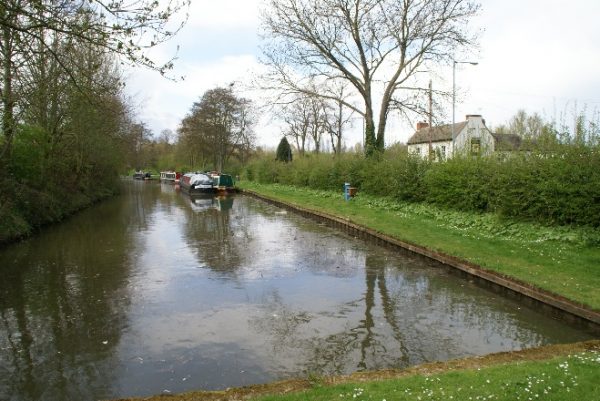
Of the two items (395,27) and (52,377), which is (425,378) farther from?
(395,27)

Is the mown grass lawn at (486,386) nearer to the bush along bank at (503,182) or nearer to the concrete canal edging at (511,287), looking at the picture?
the concrete canal edging at (511,287)

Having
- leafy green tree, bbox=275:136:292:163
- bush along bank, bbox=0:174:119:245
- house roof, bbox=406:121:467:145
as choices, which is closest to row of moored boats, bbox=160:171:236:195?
leafy green tree, bbox=275:136:292:163

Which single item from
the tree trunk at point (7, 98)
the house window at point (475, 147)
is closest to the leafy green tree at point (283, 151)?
the house window at point (475, 147)

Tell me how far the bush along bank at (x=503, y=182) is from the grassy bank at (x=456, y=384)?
24.4 ft

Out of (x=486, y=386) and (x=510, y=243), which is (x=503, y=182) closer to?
(x=510, y=243)

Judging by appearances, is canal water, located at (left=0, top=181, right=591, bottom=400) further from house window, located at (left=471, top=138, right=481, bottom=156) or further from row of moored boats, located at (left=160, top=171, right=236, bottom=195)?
row of moored boats, located at (left=160, top=171, right=236, bottom=195)

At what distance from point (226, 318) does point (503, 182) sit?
33.9 feet

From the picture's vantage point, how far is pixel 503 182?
14.2 m

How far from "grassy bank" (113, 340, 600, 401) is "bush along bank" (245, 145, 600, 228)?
7.43 metres

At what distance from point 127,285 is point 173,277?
104 cm

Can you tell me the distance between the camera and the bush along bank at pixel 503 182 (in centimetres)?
1147

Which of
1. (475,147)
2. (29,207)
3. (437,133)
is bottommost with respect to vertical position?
(29,207)

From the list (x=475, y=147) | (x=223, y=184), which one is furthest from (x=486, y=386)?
(x=223, y=184)

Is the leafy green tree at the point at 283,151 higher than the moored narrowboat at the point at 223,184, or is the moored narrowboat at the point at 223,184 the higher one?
the leafy green tree at the point at 283,151
